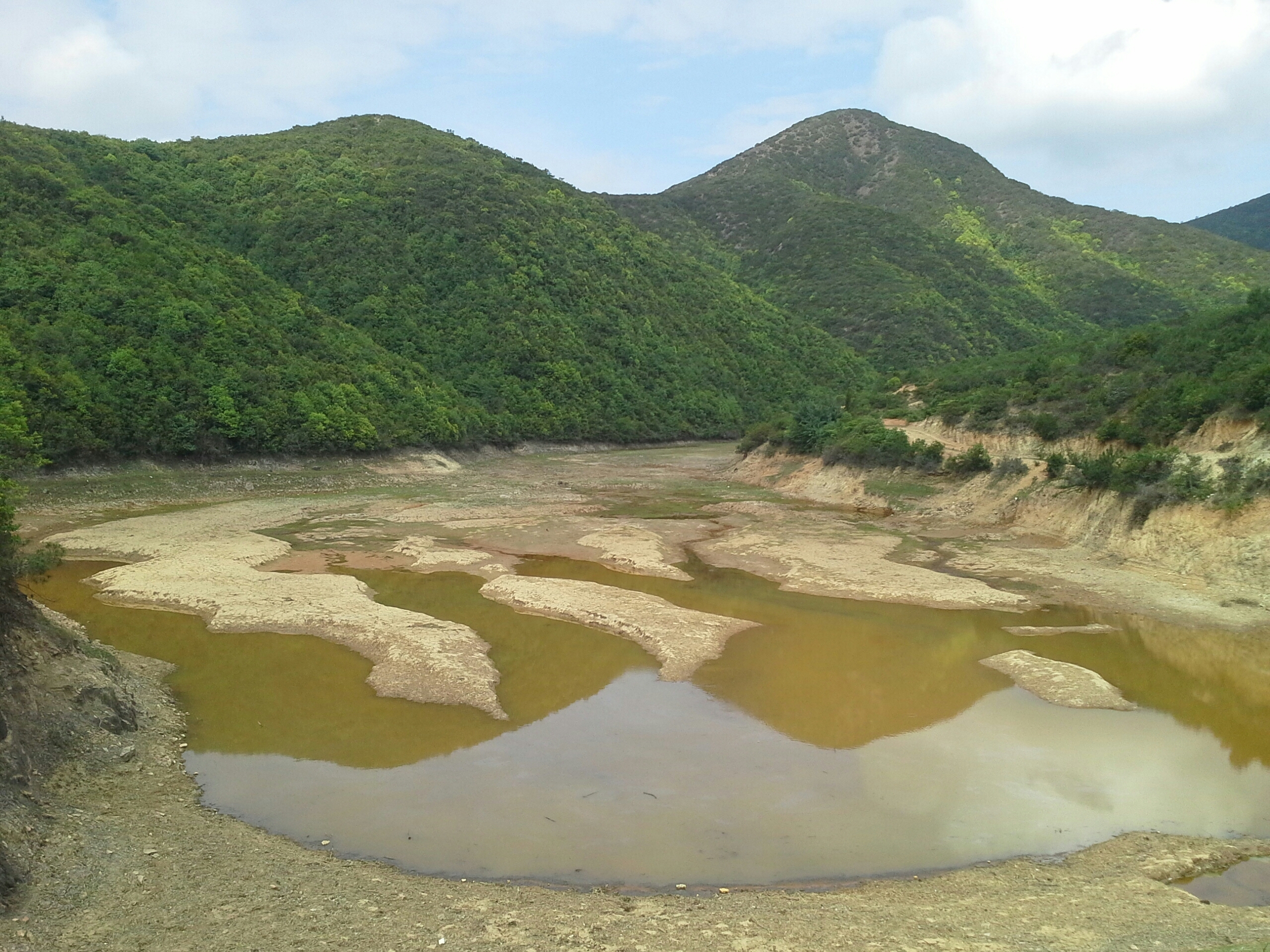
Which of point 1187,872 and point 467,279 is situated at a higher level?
point 467,279

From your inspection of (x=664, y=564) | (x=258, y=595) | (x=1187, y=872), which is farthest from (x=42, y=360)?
(x=1187, y=872)

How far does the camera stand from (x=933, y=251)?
12256 cm

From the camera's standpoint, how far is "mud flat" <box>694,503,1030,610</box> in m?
22.4

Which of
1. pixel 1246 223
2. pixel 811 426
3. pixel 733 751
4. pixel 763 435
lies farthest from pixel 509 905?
pixel 1246 223

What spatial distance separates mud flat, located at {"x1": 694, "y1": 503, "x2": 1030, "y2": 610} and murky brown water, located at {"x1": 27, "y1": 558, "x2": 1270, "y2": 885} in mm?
2867

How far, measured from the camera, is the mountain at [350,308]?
150 feet

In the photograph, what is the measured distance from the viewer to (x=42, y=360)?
4109 cm

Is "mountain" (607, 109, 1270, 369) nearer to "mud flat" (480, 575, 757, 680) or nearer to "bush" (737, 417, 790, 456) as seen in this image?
"bush" (737, 417, 790, 456)

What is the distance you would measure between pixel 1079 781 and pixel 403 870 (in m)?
9.23

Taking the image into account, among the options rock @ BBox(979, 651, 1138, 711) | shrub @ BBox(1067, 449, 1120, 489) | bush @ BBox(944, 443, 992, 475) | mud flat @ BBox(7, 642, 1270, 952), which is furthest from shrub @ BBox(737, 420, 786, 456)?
mud flat @ BBox(7, 642, 1270, 952)

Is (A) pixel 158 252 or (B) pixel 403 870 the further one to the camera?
(A) pixel 158 252

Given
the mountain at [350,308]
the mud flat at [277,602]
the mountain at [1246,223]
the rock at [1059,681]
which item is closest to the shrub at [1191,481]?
the rock at [1059,681]

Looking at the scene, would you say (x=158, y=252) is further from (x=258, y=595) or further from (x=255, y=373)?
Result: (x=258, y=595)

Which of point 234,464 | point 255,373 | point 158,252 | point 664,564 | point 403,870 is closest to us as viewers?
point 403,870
